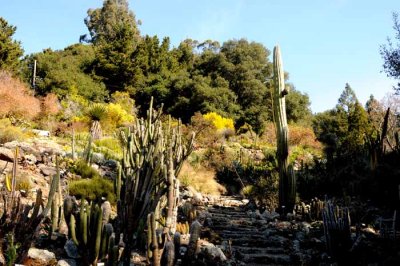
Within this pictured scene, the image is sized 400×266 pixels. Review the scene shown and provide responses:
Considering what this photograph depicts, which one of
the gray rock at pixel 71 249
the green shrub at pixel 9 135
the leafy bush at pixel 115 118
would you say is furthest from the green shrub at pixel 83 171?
the leafy bush at pixel 115 118

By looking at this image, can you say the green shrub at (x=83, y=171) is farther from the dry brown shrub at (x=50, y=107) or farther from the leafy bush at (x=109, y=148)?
the dry brown shrub at (x=50, y=107)

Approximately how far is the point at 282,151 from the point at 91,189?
4.31m

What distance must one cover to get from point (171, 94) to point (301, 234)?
67.4ft

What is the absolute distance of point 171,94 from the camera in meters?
27.0

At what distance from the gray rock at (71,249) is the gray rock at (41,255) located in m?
0.18

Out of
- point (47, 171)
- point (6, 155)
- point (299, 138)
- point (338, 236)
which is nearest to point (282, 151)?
point (338, 236)

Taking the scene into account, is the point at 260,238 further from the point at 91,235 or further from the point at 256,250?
the point at 91,235

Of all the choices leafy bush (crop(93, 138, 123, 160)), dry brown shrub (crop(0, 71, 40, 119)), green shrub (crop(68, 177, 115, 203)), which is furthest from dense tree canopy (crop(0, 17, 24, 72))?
green shrub (crop(68, 177, 115, 203))

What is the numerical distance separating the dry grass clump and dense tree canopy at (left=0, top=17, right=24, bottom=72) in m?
13.1

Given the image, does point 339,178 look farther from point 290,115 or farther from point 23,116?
point 290,115

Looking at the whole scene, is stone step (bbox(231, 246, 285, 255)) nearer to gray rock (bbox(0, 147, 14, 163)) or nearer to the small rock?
the small rock

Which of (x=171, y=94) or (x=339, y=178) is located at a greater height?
(x=171, y=94)

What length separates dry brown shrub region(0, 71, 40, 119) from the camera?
15018 millimetres

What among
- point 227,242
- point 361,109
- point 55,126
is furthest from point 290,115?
point 227,242
